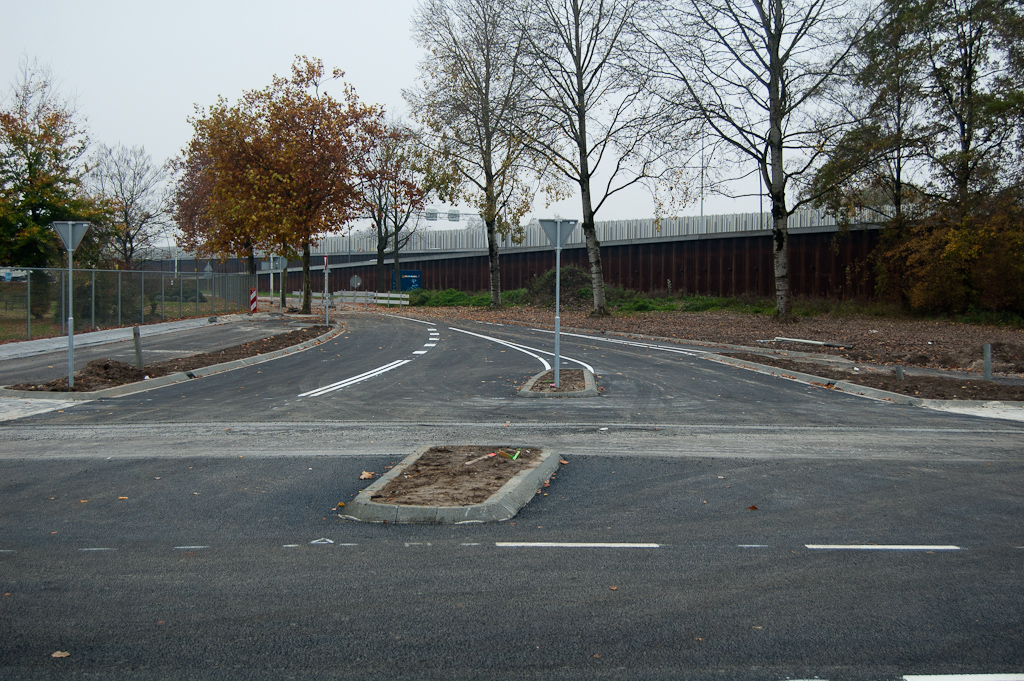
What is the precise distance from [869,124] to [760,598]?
2816cm

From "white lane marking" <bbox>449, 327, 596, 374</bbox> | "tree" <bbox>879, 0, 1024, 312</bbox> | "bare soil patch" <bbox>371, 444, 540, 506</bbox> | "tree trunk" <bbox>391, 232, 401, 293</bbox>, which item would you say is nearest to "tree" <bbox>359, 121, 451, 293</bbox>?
"tree trunk" <bbox>391, 232, 401, 293</bbox>

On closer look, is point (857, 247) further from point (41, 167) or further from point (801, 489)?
point (41, 167)

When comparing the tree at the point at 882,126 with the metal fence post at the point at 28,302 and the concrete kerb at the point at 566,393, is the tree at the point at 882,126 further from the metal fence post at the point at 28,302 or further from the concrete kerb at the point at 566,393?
the metal fence post at the point at 28,302

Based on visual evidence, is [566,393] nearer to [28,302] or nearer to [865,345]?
[865,345]

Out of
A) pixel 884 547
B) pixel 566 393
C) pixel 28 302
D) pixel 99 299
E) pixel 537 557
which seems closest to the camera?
pixel 537 557

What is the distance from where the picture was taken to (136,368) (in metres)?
18.0

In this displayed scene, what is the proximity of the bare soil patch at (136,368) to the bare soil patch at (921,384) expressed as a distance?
562 inches

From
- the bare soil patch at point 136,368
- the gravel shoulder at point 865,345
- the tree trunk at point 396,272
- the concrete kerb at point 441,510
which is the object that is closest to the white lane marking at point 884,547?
the concrete kerb at point 441,510

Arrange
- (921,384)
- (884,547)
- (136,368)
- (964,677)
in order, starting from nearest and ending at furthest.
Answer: (964,677), (884,547), (921,384), (136,368)

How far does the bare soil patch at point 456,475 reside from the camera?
7.00 meters

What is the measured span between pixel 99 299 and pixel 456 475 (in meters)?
28.8

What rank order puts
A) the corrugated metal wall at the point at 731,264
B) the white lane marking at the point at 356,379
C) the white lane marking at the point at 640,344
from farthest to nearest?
the corrugated metal wall at the point at 731,264, the white lane marking at the point at 640,344, the white lane marking at the point at 356,379

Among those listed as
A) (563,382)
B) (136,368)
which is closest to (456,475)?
(563,382)

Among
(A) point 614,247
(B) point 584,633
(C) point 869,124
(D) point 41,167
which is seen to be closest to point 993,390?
(B) point 584,633
